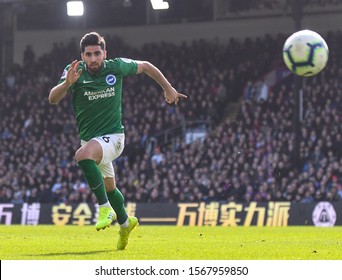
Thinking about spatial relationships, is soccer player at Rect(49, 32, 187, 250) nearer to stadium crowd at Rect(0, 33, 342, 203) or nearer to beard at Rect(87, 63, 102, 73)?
beard at Rect(87, 63, 102, 73)

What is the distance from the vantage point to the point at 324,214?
80.4 feet

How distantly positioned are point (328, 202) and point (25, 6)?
62.1ft

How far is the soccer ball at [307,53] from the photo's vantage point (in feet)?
50.1

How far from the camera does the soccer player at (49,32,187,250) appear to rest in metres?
10.8

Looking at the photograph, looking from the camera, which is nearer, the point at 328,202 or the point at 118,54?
the point at 328,202

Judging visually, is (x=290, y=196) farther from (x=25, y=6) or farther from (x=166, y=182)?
(x=25, y=6)

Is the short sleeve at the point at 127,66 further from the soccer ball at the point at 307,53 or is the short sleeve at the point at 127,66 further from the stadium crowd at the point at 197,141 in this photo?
the stadium crowd at the point at 197,141

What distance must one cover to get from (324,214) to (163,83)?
1417 centimetres

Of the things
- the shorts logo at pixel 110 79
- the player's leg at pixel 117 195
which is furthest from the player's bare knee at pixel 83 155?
the shorts logo at pixel 110 79

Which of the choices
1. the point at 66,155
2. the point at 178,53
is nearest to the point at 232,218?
the point at 66,155

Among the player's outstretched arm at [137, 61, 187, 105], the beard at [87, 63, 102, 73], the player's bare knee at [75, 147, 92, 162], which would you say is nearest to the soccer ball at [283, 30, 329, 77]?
the player's outstretched arm at [137, 61, 187, 105]

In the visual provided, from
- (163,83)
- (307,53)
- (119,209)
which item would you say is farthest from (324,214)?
(163,83)

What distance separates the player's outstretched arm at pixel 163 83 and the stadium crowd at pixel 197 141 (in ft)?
48.5

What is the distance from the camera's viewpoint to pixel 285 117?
3000 cm
